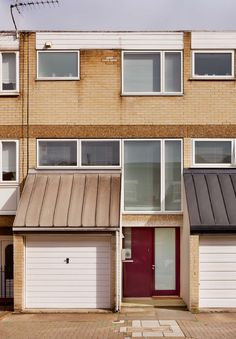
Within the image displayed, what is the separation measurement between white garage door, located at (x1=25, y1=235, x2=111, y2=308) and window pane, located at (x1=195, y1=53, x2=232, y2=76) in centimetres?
617

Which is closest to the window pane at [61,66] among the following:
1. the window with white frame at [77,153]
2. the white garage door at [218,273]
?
the window with white frame at [77,153]

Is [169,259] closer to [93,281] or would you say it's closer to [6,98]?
[93,281]

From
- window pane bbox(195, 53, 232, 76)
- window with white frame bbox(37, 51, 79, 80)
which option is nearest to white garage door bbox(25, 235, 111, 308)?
window with white frame bbox(37, 51, 79, 80)

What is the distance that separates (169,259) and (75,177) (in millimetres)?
3993

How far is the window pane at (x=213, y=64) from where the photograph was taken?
1723 cm

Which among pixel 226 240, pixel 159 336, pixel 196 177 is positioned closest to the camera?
pixel 159 336

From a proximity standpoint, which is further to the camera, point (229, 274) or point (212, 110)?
point (212, 110)

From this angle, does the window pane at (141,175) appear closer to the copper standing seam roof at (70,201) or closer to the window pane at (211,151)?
the copper standing seam roof at (70,201)

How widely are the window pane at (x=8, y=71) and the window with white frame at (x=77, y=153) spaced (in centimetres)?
202

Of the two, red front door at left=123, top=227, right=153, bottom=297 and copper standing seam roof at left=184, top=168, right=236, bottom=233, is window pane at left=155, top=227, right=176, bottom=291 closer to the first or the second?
red front door at left=123, top=227, right=153, bottom=297

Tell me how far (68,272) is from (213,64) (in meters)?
7.92

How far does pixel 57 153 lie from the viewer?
17344 mm

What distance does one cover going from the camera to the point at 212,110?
1722cm

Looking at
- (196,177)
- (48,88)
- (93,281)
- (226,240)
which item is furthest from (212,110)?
(93,281)
